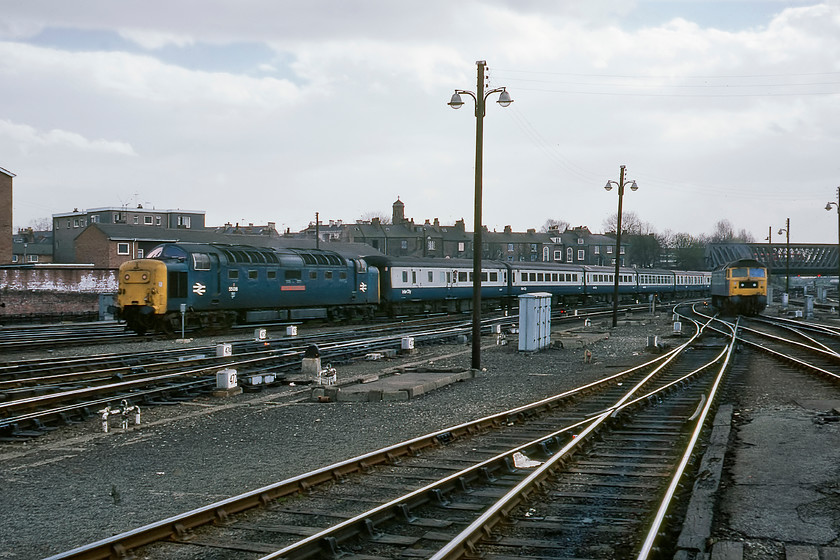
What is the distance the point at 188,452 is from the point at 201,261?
18190mm

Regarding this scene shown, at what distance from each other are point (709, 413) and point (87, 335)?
73.2 feet

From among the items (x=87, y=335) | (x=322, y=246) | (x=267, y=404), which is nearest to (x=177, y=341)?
(x=87, y=335)

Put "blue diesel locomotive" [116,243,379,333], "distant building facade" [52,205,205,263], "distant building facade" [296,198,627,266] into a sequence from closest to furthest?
"blue diesel locomotive" [116,243,379,333] < "distant building facade" [52,205,205,263] < "distant building facade" [296,198,627,266]

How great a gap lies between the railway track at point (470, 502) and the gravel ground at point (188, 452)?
675mm

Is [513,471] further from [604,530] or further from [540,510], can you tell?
[604,530]

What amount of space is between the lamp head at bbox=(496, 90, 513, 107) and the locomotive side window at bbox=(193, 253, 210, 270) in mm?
13590

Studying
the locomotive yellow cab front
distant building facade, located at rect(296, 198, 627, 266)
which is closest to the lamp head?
the locomotive yellow cab front

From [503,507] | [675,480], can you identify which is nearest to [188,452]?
[503,507]

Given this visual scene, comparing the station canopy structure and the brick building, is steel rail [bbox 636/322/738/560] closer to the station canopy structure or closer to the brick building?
the brick building

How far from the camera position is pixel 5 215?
159ft

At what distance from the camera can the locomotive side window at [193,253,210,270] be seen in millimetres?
27094

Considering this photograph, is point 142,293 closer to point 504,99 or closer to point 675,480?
point 504,99

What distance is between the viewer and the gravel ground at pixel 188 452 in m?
7.13

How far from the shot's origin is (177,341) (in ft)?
83.2
